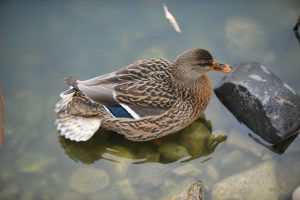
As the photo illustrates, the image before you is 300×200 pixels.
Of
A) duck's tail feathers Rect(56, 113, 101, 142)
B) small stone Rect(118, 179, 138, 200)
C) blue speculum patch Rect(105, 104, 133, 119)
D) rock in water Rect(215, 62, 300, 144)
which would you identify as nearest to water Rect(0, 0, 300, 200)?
small stone Rect(118, 179, 138, 200)

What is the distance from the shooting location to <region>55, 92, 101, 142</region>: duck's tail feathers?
414 centimetres

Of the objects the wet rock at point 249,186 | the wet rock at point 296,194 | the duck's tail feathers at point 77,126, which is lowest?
the wet rock at point 296,194

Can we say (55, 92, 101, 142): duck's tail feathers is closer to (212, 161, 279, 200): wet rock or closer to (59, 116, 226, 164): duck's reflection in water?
(59, 116, 226, 164): duck's reflection in water

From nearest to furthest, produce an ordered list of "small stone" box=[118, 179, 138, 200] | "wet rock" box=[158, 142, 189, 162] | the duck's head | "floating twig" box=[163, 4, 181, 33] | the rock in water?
the duck's head, "small stone" box=[118, 179, 138, 200], the rock in water, "wet rock" box=[158, 142, 189, 162], "floating twig" box=[163, 4, 181, 33]

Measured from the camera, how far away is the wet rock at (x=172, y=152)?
435 centimetres

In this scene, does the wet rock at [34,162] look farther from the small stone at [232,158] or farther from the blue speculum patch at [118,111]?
the small stone at [232,158]

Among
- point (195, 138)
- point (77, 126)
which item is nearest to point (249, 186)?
point (195, 138)

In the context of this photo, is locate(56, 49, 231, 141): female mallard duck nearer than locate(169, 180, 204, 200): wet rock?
No

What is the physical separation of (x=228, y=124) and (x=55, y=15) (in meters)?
2.47

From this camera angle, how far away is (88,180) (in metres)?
4.25

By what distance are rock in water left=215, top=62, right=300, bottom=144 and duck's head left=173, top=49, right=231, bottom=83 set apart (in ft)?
1.40

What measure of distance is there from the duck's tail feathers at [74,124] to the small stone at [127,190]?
553mm

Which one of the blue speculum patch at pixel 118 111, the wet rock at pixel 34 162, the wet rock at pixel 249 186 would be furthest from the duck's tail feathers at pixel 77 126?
the wet rock at pixel 249 186

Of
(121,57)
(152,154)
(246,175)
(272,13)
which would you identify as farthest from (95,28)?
(246,175)
